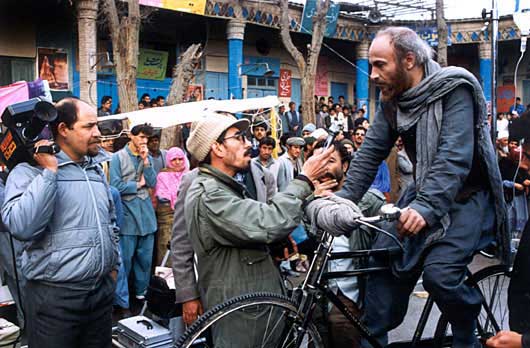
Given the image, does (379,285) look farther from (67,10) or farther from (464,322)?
(67,10)

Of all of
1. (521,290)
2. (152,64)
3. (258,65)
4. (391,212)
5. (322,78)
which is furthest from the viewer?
(322,78)

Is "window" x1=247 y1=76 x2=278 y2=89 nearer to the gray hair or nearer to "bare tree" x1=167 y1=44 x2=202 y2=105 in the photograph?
"bare tree" x1=167 y1=44 x2=202 y2=105

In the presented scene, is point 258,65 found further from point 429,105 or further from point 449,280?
point 449,280

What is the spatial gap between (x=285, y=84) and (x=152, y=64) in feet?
20.5

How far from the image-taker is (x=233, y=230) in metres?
2.97

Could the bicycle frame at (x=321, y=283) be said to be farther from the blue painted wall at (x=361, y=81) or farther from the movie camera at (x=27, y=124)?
the blue painted wall at (x=361, y=81)

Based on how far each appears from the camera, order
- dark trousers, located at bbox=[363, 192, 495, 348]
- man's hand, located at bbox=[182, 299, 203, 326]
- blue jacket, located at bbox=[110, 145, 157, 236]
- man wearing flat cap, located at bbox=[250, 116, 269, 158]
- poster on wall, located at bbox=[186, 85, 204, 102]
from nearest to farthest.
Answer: dark trousers, located at bbox=[363, 192, 495, 348], man's hand, located at bbox=[182, 299, 203, 326], blue jacket, located at bbox=[110, 145, 157, 236], man wearing flat cap, located at bbox=[250, 116, 269, 158], poster on wall, located at bbox=[186, 85, 204, 102]

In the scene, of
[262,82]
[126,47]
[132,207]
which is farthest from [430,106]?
[262,82]

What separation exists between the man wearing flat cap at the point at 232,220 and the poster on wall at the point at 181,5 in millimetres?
12955

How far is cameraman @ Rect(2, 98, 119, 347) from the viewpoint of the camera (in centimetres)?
296

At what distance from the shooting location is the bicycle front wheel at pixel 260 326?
9.93 ft

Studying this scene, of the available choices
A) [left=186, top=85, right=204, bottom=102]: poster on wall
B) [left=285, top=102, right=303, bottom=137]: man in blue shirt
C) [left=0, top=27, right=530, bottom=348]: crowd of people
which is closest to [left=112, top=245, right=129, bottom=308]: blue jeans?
[left=0, top=27, right=530, bottom=348]: crowd of people

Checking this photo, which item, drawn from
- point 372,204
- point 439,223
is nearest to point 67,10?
point 372,204

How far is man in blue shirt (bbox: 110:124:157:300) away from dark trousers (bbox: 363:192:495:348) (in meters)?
3.76
